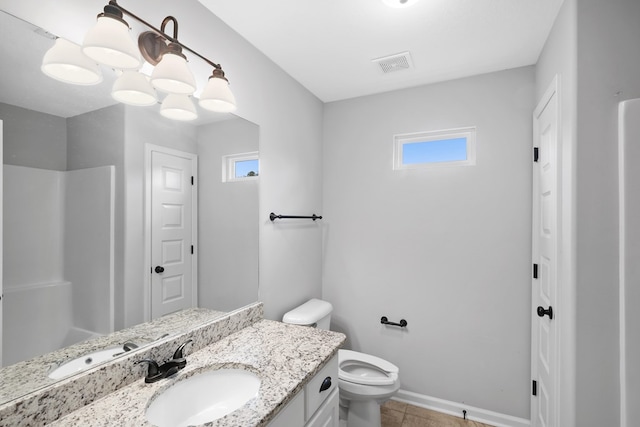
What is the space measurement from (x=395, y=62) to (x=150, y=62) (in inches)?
58.7

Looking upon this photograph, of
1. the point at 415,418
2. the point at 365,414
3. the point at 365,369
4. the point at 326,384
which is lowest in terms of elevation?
the point at 415,418

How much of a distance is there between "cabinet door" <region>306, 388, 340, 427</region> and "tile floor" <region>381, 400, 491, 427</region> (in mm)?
932

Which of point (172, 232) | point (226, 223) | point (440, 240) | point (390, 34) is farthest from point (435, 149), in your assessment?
point (172, 232)

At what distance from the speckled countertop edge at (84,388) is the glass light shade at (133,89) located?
95 cm

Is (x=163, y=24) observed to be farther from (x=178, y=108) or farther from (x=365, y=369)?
(x=365, y=369)

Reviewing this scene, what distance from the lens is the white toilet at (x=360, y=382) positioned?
1812mm

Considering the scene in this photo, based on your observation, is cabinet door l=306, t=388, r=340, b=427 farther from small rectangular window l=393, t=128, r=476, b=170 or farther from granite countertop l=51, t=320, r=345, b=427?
small rectangular window l=393, t=128, r=476, b=170

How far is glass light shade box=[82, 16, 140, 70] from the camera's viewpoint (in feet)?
3.01

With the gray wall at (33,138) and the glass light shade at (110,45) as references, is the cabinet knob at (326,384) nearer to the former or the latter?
the gray wall at (33,138)

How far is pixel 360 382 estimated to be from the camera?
182 cm

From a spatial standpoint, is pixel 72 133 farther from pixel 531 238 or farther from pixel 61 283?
pixel 531 238

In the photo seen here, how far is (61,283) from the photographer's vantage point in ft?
3.03

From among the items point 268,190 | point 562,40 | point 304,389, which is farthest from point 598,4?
point 304,389

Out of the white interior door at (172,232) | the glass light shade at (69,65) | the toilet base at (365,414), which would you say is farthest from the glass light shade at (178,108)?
the toilet base at (365,414)
